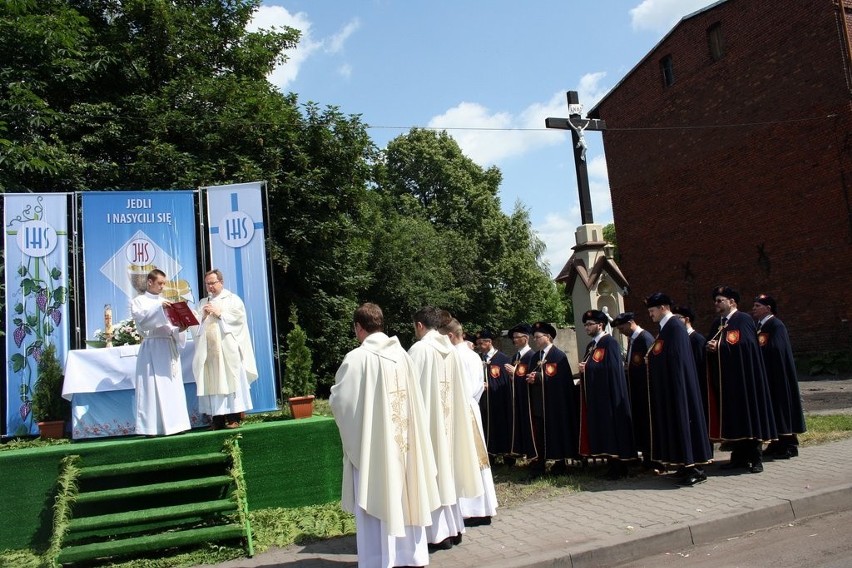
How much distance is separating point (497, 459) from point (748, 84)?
679 inches

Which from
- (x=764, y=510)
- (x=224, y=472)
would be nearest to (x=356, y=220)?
(x=224, y=472)

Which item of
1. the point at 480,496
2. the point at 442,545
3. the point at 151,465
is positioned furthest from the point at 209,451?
the point at 480,496

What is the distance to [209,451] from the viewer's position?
6855 mm

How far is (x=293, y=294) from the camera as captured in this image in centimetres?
1888

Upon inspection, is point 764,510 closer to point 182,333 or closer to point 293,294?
point 182,333

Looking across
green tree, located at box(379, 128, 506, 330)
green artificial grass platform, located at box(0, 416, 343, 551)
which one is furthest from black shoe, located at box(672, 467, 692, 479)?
green tree, located at box(379, 128, 506, 330)

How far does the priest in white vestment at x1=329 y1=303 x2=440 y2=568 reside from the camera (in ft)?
16.4

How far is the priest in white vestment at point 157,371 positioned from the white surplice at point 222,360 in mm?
245

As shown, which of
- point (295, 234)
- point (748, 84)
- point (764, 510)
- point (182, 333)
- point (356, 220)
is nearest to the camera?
point (764, 510)

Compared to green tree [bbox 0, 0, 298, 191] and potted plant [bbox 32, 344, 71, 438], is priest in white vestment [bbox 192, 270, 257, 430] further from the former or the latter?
green tree [bbox 0, 0, 298, 191]

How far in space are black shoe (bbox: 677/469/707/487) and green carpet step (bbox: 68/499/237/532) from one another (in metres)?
4.70

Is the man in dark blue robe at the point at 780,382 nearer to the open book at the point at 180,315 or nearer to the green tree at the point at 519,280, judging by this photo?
the open book at the point at 180,315

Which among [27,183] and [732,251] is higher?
[27,183]

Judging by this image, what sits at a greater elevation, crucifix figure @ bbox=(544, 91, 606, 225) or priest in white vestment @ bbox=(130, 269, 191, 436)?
crucifix figure @ bbox=(544, 91, 606, 225)
